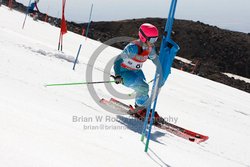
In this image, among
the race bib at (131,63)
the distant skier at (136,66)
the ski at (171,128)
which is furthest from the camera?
the race bib at (131,63)

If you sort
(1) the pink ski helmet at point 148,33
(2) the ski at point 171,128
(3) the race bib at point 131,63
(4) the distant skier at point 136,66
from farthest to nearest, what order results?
(3) the race bib at point 131,63 → (4) the distant skier at point 136,66 → (2) the ski at point 171,128 → (1) the pink ski helmet at point 148,33

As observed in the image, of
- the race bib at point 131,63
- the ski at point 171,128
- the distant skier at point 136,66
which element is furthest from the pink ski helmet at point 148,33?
the ski at point 171,128

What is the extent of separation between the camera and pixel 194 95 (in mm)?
13062

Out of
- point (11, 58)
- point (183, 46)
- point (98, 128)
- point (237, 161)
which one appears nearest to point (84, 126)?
point (98, 128)

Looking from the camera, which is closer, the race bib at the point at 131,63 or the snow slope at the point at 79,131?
the snow slope at the point at 79,131

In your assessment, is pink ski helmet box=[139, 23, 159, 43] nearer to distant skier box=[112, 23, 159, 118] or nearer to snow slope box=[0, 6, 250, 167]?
distant skier box=[112, 23, 159, 118]

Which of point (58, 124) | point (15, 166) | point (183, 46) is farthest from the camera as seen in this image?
point (183, 46)

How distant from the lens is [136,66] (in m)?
6.82

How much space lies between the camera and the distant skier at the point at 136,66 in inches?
258

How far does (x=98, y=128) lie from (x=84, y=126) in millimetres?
239

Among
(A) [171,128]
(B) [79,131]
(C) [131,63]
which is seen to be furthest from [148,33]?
(B) [79,131]

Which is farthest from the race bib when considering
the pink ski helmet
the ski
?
the ski

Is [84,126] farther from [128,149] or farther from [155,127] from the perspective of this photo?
[155,127]

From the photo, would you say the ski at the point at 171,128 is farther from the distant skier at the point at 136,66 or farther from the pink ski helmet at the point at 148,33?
the pink ski helmet at the point at 148,33
